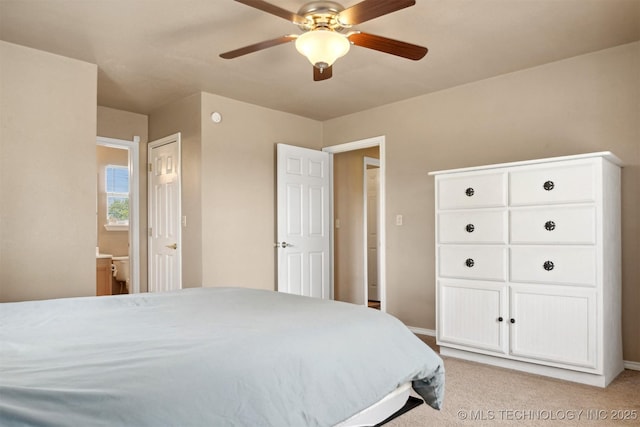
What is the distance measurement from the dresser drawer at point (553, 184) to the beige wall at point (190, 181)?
9.22ft

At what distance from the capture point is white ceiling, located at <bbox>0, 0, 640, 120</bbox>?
8.78ft

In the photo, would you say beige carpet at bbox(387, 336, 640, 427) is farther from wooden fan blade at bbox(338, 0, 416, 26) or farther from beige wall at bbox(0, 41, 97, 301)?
beige wall at bbox(0, 41, 97, 301)

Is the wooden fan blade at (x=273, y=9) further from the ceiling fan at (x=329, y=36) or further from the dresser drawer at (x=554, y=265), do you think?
the dresser drawer at (x=554, y=265)

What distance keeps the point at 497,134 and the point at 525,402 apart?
2268 mm

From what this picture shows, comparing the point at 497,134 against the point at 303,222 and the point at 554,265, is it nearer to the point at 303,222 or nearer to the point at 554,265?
the point at 554,265

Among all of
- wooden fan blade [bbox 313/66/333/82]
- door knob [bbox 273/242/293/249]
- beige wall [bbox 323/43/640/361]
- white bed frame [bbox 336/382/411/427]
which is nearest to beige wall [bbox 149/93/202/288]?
door knob [bbox 273/242/293/249]

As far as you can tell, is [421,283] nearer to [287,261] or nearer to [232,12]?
[287,261]

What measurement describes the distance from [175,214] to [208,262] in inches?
27.3

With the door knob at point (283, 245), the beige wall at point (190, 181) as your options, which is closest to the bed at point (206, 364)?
the beige wall at point (190, 181)

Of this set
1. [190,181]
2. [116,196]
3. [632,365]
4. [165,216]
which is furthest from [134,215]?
[632,365]

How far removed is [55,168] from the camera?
130 inches

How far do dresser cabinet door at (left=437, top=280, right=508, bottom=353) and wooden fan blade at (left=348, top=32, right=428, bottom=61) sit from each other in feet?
6.06

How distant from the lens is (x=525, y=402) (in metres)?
2.62

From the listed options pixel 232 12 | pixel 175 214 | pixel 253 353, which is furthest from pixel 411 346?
pixel 175 214
